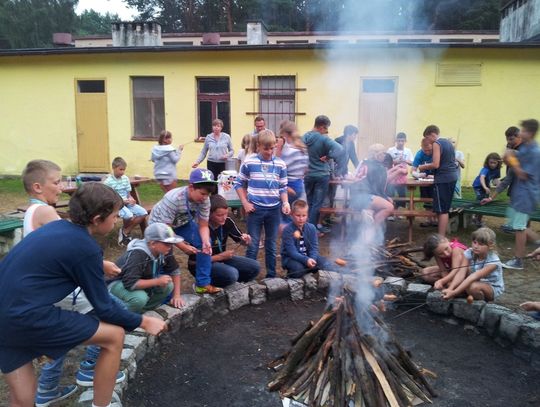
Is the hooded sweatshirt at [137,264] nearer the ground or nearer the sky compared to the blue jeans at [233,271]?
nearer the sky

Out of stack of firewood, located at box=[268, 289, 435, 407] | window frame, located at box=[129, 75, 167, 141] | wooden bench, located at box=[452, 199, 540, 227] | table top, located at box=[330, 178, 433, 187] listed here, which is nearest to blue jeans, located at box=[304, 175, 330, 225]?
table top, located at box=[330, 178, 433, 187]

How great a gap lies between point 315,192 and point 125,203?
2997 millimetres

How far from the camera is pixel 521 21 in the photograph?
19062mm

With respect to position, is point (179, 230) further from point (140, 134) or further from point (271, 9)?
point (140, 134)

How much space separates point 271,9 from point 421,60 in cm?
715

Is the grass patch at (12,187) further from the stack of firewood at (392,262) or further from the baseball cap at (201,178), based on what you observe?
the stack of firewood at (392,262)

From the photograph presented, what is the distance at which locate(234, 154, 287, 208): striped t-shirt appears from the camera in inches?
207

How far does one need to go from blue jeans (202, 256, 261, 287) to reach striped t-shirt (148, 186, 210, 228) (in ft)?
2.11

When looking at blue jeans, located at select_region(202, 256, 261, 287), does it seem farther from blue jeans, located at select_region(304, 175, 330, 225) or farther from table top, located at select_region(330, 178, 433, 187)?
table top, located at select_region(330, 178, 433, 187)

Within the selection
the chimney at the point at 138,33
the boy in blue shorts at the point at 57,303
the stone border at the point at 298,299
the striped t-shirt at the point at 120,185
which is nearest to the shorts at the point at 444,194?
the stone border at the point at 298,299

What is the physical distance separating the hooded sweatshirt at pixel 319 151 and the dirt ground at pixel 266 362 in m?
2.81

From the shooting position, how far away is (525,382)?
3650 mm

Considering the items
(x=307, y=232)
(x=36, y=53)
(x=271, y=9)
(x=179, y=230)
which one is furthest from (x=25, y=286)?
(x=36, y=53)

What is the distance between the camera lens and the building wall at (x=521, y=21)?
17.4 meters
